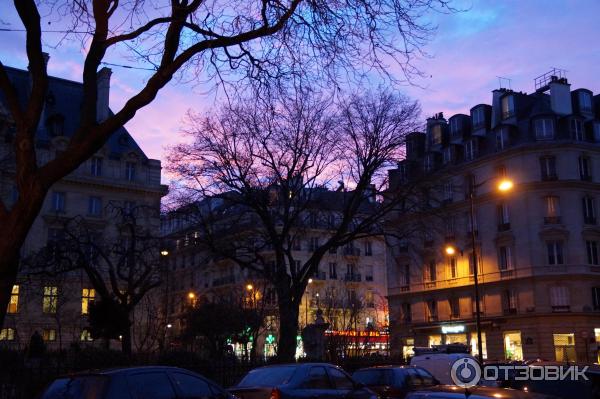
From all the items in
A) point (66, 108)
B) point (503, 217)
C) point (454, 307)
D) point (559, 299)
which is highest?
point (66, 108)

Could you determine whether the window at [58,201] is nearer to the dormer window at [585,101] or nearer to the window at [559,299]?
the window at [559,299]

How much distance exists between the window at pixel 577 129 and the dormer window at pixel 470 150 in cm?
878

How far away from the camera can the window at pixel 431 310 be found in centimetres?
6309

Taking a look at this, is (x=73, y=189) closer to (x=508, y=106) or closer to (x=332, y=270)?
(x=332, y=270)

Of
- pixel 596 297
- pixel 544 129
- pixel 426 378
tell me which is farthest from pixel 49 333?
pixel 544 129

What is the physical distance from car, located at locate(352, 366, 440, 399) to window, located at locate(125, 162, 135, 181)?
4954 centimetres

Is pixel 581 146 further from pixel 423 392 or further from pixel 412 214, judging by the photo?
pixel 423 392

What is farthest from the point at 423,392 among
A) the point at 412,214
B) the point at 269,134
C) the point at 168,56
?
the point at 412,214

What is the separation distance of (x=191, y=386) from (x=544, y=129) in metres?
52.1

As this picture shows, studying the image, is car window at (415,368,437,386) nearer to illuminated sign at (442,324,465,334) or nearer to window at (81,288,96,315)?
illuminated sign at (442,324,465,334)

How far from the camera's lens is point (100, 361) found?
20.6 meters

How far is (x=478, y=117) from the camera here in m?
64.2

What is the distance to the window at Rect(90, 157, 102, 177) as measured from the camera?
62.7m

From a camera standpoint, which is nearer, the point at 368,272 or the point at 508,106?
the point at 508,106
